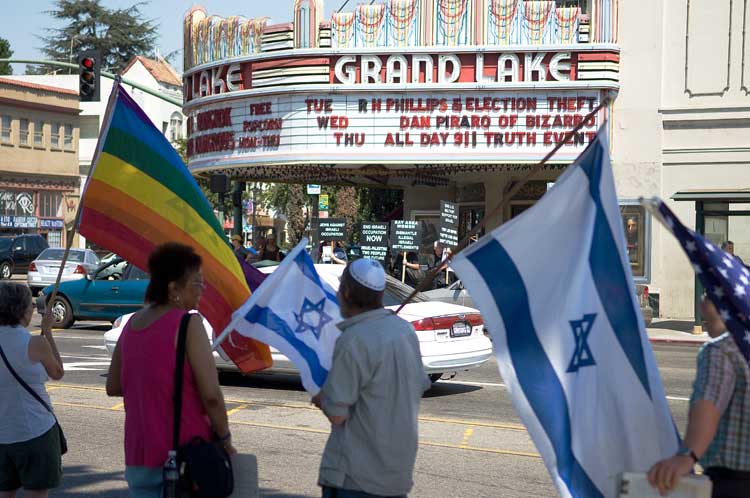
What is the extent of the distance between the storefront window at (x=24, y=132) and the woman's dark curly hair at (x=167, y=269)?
55.0 metres

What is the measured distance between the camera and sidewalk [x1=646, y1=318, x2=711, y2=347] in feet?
63.8

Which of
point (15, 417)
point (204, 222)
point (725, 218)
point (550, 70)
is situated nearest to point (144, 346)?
point (15, 417)

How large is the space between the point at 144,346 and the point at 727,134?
69.1ft

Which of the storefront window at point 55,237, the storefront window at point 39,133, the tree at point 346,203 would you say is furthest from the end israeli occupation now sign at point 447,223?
the storefront window at point 39,133

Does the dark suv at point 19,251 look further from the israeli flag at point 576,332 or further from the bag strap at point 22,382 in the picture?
the israeli flag at point 576,332

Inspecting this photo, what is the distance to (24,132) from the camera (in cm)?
5650

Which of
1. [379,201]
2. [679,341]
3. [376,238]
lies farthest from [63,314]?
[379,201]

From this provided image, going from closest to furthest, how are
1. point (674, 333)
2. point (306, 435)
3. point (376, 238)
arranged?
1. point (306, 435)
2. point (674, 333)
3. point (376, 238)

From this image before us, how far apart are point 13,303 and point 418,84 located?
19231 mm

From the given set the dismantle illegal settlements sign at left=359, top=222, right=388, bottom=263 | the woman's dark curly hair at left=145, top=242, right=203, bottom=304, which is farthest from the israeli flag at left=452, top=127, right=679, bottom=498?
the dismantle illegal settlements sign at left=359, top=222, right=388, bottom=263

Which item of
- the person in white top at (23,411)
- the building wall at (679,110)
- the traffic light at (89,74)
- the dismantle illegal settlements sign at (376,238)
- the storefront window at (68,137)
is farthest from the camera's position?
the storefront window at (68,137)

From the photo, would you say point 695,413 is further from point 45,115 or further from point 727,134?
point 45,115

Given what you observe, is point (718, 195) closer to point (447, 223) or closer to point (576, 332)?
point (447, 223)

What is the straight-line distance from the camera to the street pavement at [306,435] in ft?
25.4
